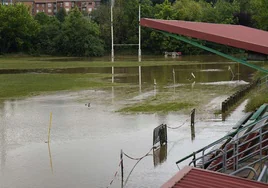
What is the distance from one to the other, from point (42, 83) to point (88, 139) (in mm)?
21235

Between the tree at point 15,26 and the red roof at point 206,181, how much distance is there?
7621 cm

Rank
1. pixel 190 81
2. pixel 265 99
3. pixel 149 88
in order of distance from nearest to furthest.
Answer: pixel 265 99, pixel 149 88, pixel 190 81

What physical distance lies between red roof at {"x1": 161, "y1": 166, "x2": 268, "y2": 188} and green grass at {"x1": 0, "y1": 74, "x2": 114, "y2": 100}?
2437 cm

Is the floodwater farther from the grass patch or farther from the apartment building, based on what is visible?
the apartment building

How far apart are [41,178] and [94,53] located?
6960 centimetres

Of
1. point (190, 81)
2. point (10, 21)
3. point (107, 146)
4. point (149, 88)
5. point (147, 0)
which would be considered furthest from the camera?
point (147, 0)

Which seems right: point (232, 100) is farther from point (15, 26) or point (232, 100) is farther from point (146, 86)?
point (15, 26)

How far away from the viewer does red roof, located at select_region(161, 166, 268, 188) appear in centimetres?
847

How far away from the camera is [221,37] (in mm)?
10883

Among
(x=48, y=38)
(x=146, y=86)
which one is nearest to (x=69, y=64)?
(x=48, y=38)

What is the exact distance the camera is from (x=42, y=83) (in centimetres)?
3950

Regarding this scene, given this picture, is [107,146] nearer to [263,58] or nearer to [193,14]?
[263,58]

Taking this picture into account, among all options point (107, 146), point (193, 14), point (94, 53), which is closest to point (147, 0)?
point (193, 14)

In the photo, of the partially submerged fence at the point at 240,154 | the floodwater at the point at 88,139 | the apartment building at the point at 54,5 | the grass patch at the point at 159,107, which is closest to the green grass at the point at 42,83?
the floodwater at the point at 88,139
